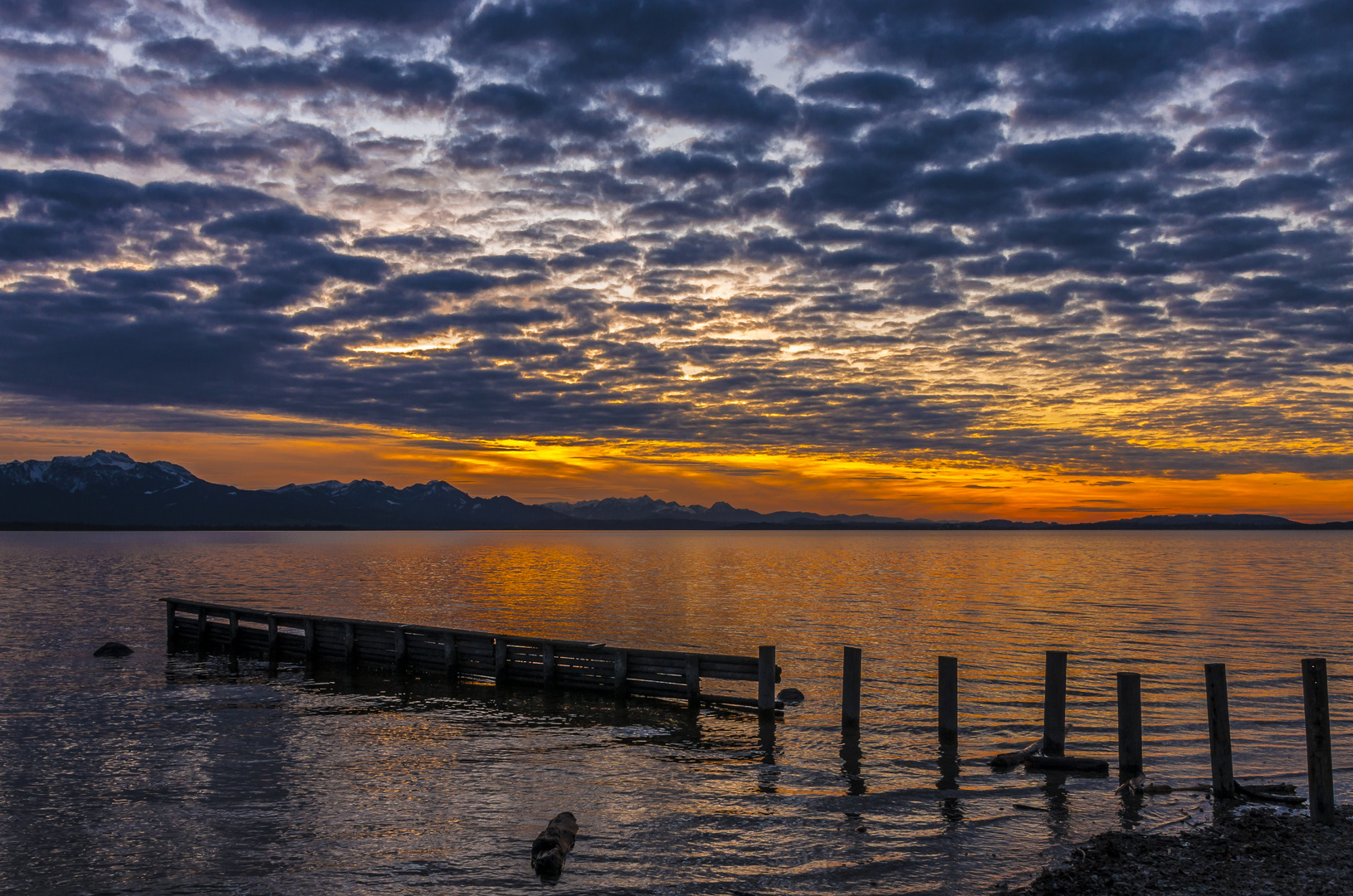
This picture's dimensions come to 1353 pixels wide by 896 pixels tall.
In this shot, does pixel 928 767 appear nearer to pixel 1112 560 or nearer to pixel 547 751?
pixel 547 751

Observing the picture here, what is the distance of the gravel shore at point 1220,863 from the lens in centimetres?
1091

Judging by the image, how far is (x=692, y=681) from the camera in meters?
22.6

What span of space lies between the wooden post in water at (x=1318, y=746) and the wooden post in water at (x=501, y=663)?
19.5 m

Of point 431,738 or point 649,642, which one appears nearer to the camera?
point 431,738

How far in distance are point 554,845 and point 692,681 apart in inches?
412

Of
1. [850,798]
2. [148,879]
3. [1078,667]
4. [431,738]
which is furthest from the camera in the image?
[1078,667]

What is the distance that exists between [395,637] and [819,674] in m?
14.0

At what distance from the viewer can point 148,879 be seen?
38.9 feet

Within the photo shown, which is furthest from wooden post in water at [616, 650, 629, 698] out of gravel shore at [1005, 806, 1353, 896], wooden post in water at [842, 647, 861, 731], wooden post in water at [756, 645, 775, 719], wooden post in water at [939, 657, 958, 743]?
gravel shore at [1005, 806, 1353, 896]

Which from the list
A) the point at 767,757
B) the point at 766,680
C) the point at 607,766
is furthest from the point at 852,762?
the point at 607,766

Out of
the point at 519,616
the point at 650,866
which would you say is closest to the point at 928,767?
the point at 650,866

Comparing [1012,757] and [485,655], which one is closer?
[1012,757]

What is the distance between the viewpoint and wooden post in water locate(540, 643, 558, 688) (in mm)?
24953

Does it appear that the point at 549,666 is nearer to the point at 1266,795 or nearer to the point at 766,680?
the point at 766,680
